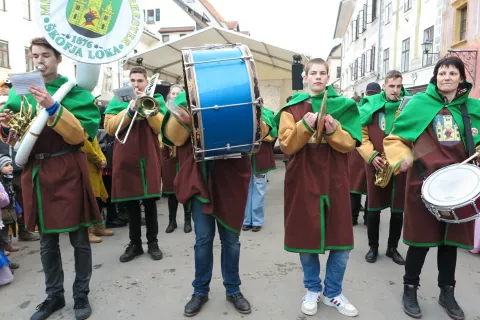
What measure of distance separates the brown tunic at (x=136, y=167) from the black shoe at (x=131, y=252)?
549 millimetres

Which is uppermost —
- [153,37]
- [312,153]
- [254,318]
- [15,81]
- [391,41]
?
[153,37]

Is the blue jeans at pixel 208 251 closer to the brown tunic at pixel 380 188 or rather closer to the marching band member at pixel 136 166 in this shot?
the marching band member at pixel 136 166

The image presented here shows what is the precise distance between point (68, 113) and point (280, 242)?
120 inches

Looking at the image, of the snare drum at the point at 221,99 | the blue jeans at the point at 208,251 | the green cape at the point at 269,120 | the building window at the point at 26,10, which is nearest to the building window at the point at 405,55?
the green cape at the point at 269,120

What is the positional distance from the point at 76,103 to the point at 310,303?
7.73ft

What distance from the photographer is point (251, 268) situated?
3936 millimetres

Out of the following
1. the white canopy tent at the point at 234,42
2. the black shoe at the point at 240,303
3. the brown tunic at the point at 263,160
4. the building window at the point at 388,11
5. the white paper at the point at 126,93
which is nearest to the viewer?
the black shoe at the point at 240,303

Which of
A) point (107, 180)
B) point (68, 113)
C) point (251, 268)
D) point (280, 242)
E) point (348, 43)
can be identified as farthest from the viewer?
point (348, 43)

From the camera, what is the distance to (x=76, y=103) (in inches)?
111

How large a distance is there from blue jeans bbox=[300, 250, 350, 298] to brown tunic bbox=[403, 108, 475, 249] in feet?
1.86

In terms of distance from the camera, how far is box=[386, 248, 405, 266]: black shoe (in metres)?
4.03

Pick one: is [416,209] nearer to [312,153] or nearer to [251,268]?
[312,153]

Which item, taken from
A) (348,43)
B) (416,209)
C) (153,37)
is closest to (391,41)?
(348,43)

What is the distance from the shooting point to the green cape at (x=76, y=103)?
2822 millimetres
